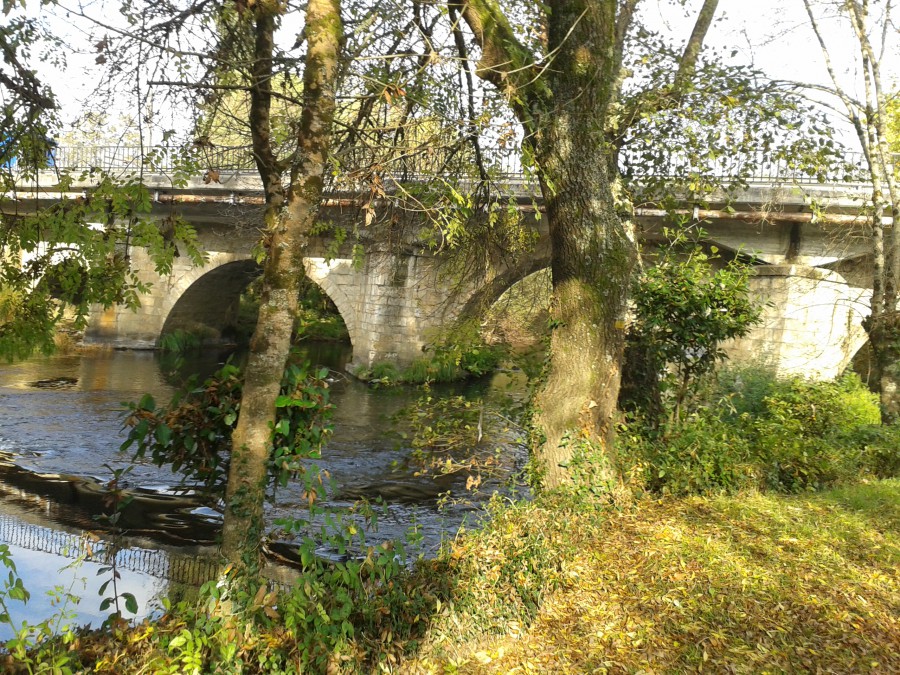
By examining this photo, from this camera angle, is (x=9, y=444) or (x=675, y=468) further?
(x=9, y=444)

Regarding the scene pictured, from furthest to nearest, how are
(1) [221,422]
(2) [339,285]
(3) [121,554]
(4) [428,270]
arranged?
1. (2) [339,285]
2. (4) [428,270]
3. (3) [121,554]
4. (1) [221,422]

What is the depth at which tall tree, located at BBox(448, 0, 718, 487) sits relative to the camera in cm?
565

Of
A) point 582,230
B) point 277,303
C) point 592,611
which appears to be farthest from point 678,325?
point 277,303

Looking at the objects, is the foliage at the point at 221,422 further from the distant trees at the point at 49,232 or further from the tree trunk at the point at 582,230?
the tree trunk at the point at 582,230

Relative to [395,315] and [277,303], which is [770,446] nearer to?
[277,303]

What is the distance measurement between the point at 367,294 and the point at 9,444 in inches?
379

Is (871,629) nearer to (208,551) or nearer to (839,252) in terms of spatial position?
(208,551)

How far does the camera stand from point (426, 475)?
9711mm

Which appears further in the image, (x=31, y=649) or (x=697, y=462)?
(x=697, y=462)

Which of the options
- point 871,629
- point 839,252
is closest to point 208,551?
point 871,629

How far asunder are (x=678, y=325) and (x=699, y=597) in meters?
2.96

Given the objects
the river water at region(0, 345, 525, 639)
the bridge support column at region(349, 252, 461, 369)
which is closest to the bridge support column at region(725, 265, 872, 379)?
the river water at region(0, 345, 525, 639)

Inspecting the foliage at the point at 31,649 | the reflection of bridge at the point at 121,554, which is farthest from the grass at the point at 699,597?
the reflection of bridge at the point at 121,554

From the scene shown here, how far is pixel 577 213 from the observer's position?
5.77 m
